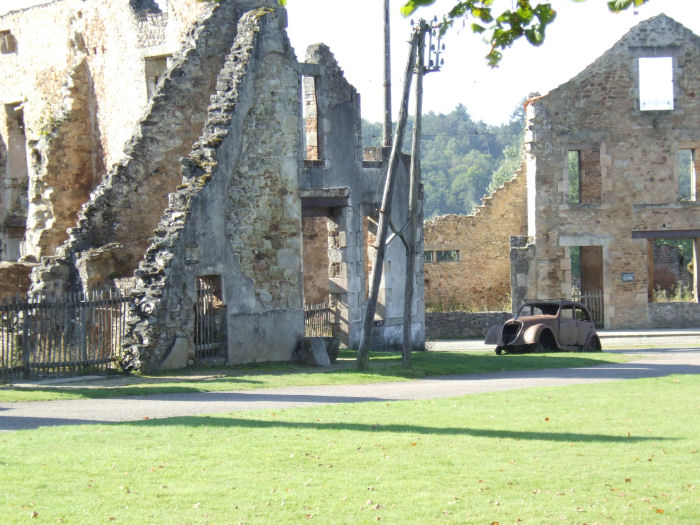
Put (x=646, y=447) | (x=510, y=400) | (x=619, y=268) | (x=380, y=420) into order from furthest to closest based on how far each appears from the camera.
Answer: (x=619, y=268) → (x=510, y=400) → (x=380, y=420) → (x=646, y=447)

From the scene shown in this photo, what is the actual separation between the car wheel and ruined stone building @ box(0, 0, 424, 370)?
4.01 metres

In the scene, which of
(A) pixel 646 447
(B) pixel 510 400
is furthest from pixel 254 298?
(A) pixel 646 447

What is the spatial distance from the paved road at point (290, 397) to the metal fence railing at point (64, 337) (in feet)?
10.1

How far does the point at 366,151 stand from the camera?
26422mm

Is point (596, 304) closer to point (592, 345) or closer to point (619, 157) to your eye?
point (619, 157)

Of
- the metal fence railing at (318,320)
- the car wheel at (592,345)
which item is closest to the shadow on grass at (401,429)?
the metal fence railing at (318,320)

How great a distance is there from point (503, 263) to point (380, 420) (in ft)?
89.6

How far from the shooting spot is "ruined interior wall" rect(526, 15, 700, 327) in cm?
3428

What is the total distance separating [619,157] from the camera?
1362 inches

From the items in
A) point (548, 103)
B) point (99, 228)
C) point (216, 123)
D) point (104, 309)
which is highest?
point (548, 103)

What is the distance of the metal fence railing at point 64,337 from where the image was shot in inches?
643

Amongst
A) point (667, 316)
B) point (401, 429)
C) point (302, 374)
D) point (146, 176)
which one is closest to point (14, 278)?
point (146, 176)

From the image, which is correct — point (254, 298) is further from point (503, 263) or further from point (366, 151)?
point (503, 263)

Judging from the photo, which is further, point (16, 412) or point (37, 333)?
point (37, 333)
